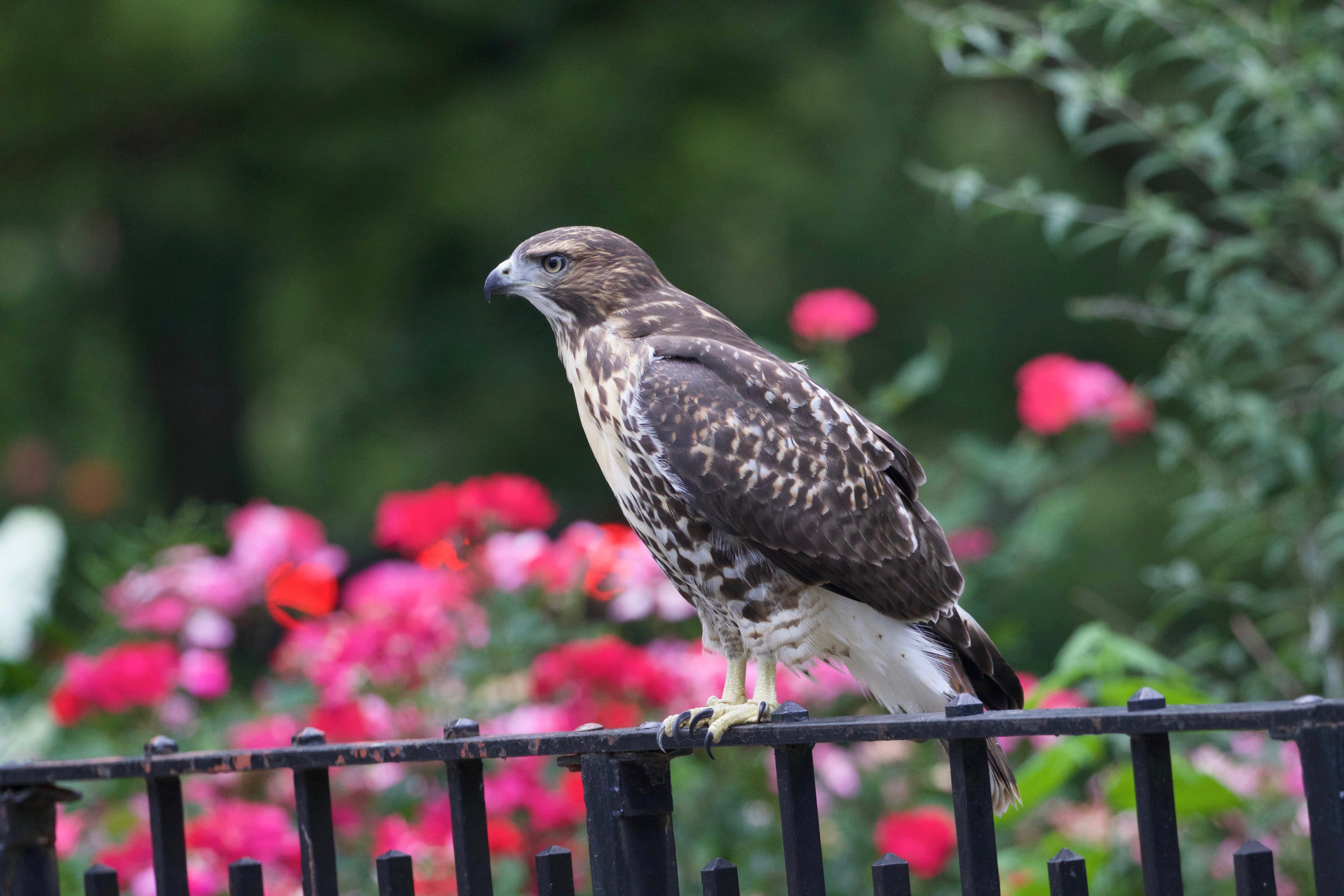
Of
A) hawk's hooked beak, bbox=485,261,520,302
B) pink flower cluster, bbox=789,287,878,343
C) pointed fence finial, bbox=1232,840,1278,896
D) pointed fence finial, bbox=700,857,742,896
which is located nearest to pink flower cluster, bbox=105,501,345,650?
pink flower cluster, bbox=789,287,878,343

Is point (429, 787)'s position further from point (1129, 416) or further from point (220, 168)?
point (220, 168)

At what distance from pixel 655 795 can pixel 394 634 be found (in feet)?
5.18

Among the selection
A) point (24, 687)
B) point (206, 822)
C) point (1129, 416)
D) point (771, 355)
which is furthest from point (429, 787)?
point (1129, 416)

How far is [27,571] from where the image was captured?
358cm

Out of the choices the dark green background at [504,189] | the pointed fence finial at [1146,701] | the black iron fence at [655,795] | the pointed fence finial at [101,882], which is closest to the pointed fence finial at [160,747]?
the black iron fence at [655,795]

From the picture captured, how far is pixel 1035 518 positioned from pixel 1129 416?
34 centimetres

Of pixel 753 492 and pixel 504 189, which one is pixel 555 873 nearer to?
pixel 753 492

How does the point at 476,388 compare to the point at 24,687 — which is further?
the point at 476,388

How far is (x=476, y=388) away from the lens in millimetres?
6203

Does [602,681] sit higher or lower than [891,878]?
higher

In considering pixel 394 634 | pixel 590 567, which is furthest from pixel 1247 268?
pixel 394 634

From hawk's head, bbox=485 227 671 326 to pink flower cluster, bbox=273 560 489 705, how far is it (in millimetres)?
1082

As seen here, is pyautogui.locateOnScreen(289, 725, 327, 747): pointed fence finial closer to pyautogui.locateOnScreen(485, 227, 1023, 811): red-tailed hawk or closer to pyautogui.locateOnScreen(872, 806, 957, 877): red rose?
pyautogui.locateOnScreen(485, 227, 1023, 811): red-tailed hawk

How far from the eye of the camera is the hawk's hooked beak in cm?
202
